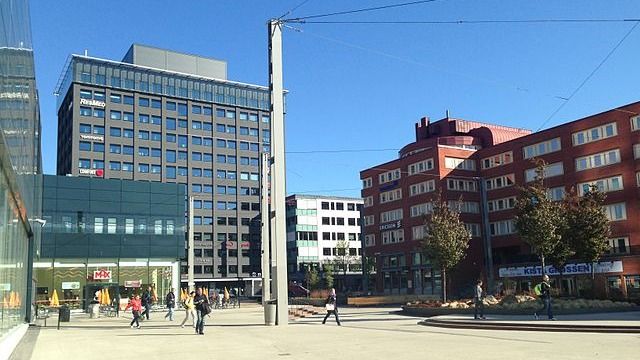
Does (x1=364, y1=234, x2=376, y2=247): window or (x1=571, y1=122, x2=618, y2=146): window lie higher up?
(x1=571, y1=122, x2=618, y2=146): window

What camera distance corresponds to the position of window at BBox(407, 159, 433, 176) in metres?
78.1

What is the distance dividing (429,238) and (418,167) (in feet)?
133

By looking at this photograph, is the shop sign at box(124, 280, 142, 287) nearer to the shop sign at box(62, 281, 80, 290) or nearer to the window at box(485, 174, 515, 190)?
the shop sign at box(62, 281, 80, 290)

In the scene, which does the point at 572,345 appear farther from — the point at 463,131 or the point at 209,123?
the point at 209,123

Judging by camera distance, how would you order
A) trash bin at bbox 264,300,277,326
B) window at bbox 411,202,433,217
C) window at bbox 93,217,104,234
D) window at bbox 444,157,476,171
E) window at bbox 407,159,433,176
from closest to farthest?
trash bin at bbox 264,300,277,326 < window at bbox 93,217,104,234 < window at bbox 411,202,433,217 < window at bbox 444,157,476,171 < window at bbox 407,159,433,176

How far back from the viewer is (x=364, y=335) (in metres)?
20.3

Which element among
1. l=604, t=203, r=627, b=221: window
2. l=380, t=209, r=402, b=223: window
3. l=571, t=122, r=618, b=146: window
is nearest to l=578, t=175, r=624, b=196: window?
l=604, t=203, r=627, b=221: window

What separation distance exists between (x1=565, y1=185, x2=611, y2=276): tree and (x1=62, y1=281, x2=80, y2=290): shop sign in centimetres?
4232

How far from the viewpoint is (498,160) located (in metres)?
76.4

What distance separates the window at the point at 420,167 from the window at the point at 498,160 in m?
7.13

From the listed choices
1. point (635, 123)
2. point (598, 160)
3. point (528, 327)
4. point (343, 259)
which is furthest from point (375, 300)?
point (343, 259)

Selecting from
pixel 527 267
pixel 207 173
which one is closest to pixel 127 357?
pixel 527 267

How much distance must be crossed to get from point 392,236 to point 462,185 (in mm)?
11913

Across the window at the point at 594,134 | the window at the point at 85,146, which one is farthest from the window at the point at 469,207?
the window at the point at 85,146
